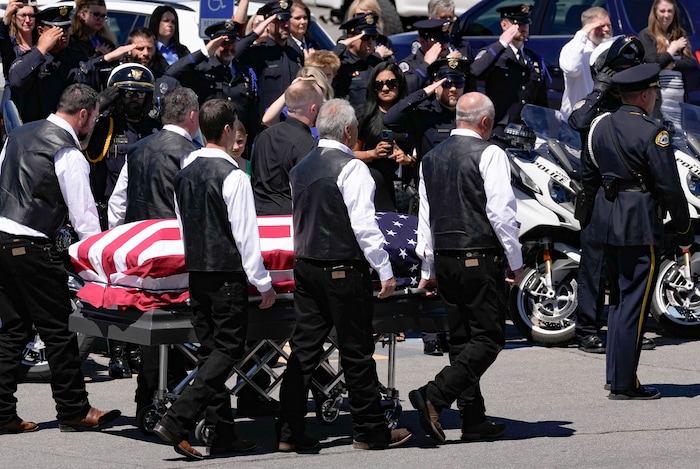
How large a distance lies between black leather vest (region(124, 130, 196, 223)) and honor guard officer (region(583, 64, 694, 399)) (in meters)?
2.79

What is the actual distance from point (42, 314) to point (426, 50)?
568 centimetres

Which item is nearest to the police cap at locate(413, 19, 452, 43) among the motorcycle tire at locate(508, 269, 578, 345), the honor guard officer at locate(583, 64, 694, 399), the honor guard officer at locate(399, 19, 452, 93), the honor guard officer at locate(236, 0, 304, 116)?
the honor guard officer at locate(399, 19, 452, 93)

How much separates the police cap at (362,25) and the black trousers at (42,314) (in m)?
5.24

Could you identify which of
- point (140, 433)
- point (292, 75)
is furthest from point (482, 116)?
point (292, 75)

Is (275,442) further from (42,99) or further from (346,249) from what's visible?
(42,99)

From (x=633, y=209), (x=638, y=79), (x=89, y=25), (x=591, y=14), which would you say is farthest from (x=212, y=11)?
(x=633, y=209)

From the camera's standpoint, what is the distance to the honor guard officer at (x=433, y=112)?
1187 cm

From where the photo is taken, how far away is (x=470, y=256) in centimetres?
852

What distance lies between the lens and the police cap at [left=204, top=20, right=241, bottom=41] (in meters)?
13.0

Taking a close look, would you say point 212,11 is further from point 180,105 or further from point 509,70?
point 180,105

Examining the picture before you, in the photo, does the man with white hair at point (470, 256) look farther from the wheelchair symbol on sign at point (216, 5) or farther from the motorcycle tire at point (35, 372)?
the wheelchair symbol on sign at point (216, 5)

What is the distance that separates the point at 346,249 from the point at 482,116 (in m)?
1.20

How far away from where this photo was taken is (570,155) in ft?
40.7

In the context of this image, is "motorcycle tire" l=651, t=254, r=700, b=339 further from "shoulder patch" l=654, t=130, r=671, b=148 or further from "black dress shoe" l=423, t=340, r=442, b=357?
"shoulder patch" l=654, t=130, r=671, b=148
